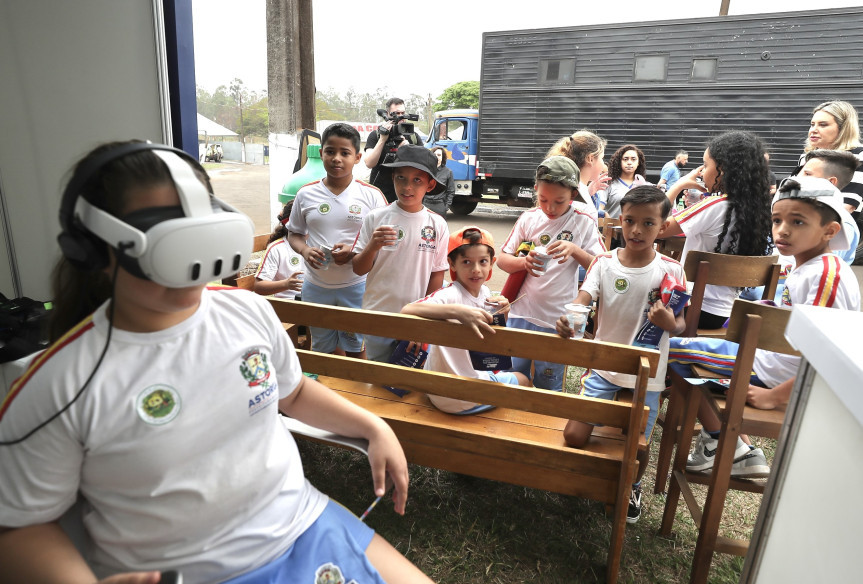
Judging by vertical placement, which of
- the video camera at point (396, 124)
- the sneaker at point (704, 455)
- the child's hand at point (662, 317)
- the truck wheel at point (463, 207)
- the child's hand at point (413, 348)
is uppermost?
the video camera at point (396, 124)

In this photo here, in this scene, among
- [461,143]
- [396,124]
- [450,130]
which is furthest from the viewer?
[450,130]

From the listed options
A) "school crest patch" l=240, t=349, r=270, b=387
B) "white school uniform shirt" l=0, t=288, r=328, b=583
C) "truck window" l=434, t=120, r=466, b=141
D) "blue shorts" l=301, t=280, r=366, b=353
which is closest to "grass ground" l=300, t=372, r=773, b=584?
"blue shorts" l=301, t=280, r=366, b=353

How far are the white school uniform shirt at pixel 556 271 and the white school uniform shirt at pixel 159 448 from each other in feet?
7.51

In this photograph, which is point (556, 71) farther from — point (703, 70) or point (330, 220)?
point (330, 220)

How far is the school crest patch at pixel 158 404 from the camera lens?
1.05 m

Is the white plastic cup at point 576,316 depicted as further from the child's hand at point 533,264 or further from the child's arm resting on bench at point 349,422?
the child's arm resting on bench at point 349,422

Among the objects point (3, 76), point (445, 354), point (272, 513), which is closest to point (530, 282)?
point (445, 354)

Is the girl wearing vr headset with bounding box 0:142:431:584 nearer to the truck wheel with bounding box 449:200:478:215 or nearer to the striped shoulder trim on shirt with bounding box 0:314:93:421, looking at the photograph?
the striped shoulder trim on shirt with bounding box 0:314:93:421

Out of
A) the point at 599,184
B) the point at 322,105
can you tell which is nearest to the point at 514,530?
the point at 599,184

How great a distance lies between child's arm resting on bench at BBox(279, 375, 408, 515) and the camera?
1438 mm

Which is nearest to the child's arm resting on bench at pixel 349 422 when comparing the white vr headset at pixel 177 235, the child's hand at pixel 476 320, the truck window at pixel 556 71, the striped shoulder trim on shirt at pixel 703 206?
the white vr headset at pixel 177 235

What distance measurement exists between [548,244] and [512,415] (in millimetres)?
1096

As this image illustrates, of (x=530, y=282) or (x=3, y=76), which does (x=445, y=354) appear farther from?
(x=3, y=76)

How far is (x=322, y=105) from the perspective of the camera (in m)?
25.7
